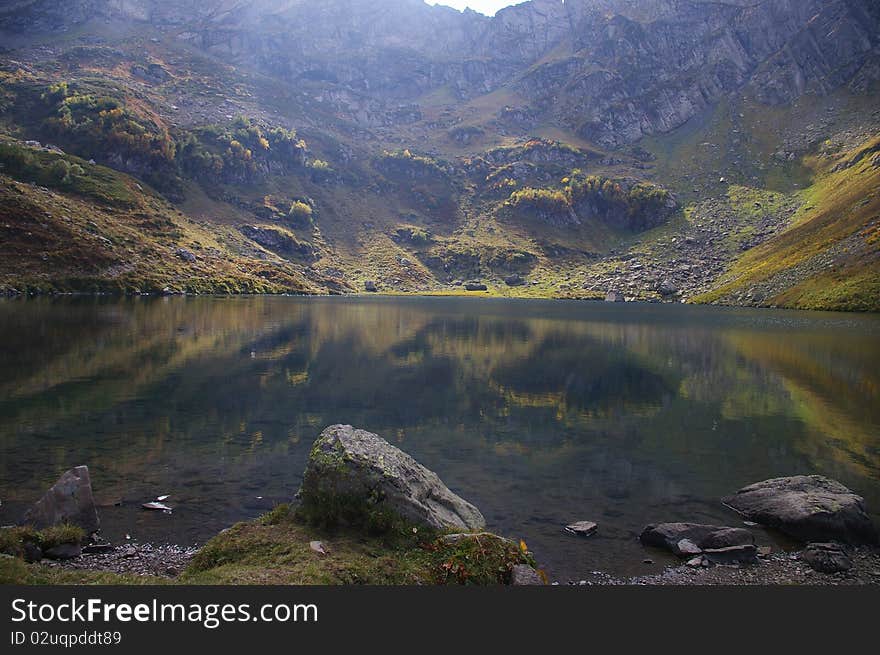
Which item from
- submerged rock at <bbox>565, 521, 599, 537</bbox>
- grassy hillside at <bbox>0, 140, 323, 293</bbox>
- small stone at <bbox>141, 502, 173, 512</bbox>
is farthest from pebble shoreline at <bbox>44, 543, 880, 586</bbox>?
grassy hillside at <bbox>0, 140, 323, 293</bbox>

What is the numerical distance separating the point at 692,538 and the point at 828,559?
401 centimetres

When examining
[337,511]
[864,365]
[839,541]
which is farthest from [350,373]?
[864,365]

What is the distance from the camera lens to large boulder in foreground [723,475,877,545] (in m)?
19.7

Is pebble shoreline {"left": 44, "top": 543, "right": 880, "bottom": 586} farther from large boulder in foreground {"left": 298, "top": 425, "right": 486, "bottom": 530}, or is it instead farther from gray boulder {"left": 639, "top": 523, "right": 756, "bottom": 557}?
large boulder in foreground {"left": 298, "top": 425, "right": 486, "bottom": 530}

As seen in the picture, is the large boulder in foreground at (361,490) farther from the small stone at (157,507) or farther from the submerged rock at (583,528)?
the small stone at (157,507)

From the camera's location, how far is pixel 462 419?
35500mm

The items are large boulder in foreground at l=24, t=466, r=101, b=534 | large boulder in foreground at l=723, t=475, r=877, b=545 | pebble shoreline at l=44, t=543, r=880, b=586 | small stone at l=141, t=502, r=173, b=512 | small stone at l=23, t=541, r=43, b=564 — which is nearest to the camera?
small stone at l=23, t=541, r=43, b=564

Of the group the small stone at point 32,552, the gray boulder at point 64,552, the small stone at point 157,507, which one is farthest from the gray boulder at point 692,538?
the small stone at point 32,552

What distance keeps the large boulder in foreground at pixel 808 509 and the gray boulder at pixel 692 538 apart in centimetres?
235

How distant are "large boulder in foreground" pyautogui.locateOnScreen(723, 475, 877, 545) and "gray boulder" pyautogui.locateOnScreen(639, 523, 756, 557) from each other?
2.35 m

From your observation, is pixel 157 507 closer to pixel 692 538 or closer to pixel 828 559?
pixel 692 538

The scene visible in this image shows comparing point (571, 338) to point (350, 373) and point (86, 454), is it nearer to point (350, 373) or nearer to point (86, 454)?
point (350, 373)

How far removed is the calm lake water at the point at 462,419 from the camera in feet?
70.7

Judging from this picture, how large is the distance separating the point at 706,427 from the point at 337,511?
2856cm
